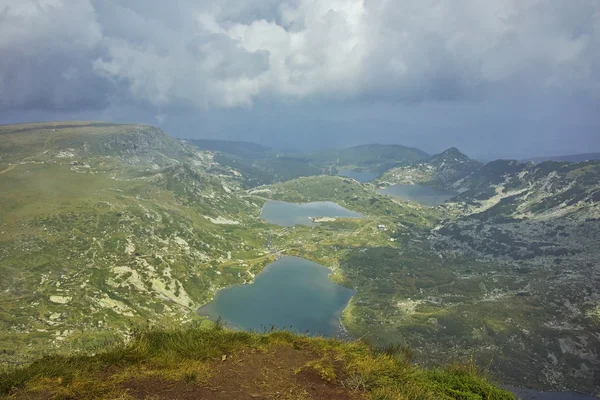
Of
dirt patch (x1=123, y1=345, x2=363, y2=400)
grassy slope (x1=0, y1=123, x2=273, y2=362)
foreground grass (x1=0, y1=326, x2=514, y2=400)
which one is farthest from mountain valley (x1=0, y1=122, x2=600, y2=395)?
dirt patch (x1=123, y1=345, x2=363, y2=400)

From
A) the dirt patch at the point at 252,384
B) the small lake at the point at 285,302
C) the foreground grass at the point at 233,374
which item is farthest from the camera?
the small lake at the point at 285,302

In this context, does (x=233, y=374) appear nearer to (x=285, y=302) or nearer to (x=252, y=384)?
(x=252, y=384)

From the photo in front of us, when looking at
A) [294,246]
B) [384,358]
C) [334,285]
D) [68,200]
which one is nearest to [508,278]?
[334,285]

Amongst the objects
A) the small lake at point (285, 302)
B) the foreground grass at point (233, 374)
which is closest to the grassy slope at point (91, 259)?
the small lake at point (285, 302)

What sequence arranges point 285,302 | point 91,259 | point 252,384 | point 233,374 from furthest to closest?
point 285,302 < point 91,259 < point 233,374 < point 252,384

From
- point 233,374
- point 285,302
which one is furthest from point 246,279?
point 233,374

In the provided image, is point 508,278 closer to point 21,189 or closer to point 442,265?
point 442,265

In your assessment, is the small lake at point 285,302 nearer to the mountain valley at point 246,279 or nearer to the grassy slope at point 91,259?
the mountain valley at point 246,279
